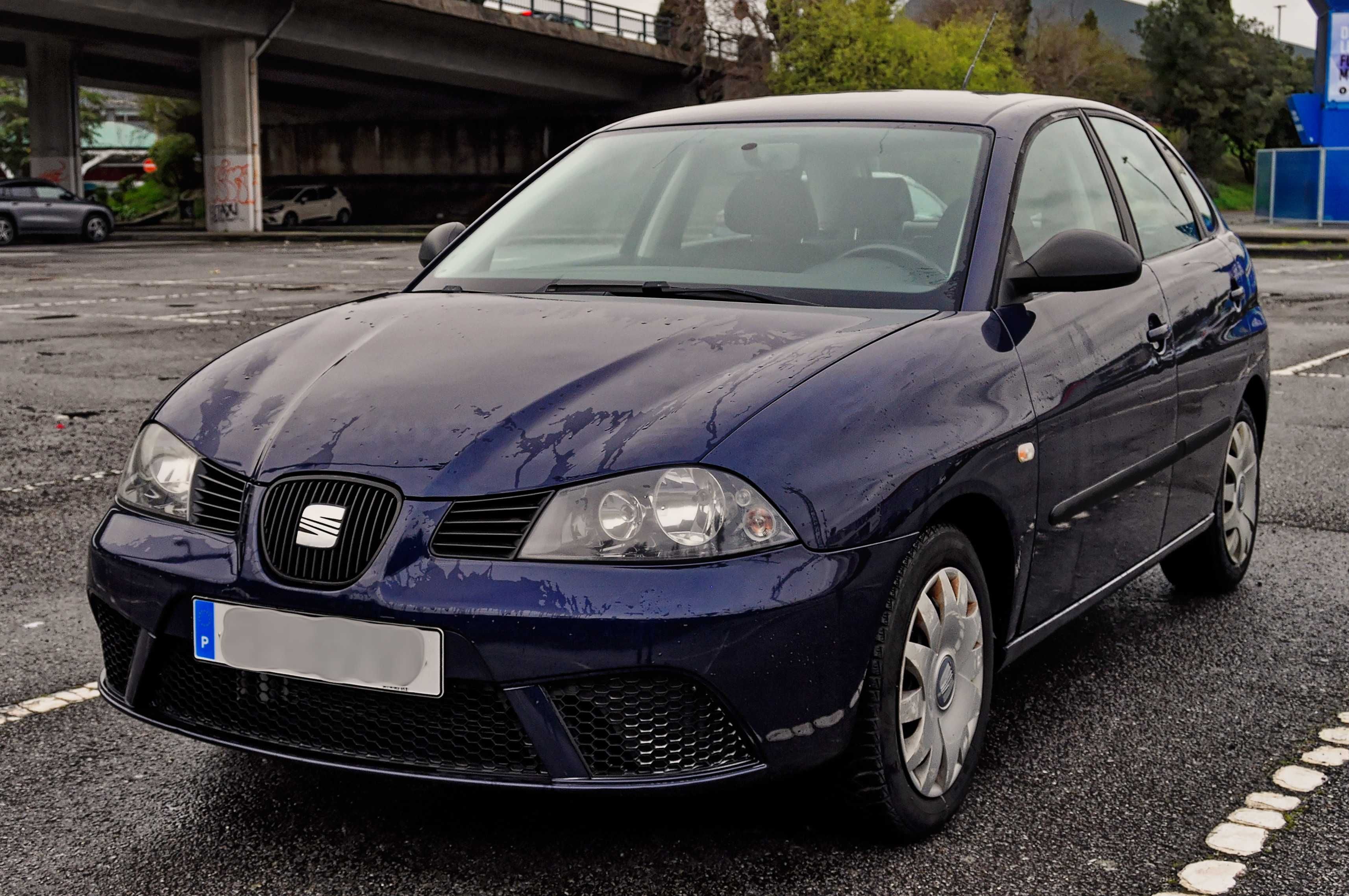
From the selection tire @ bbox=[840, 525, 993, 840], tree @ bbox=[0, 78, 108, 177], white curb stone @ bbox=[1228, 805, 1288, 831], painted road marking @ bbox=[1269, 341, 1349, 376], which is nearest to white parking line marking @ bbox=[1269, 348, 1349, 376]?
painted road marking @ bbox=[1269, 341, 1349, 376]

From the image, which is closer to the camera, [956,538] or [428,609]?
[428,609]

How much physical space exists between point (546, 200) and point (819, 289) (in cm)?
107

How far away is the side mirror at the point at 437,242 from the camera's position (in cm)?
436

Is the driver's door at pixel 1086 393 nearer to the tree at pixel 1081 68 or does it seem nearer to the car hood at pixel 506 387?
the car hood at pixel 506 387

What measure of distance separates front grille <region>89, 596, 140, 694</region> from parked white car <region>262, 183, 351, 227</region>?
154 feet

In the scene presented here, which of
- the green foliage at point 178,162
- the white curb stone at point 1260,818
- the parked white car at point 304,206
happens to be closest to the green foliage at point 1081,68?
the parked white car at point 304,206

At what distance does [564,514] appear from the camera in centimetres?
261

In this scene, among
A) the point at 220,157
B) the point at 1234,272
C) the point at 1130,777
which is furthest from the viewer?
the point at 220,157

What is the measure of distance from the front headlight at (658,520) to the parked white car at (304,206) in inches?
1870

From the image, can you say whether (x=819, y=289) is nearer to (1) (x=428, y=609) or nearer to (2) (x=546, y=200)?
(2) (x=546, y=200)

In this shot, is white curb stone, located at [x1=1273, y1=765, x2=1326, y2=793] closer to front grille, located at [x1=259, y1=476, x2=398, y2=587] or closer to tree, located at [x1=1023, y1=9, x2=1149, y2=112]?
front grille, located at [x1=259, y1=476, x2=398, y2=587]

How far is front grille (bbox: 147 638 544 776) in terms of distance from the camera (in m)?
2.63

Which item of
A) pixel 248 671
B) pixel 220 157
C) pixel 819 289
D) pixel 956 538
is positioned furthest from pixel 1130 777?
pixel 220 157

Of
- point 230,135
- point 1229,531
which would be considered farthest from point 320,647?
point 230,135
